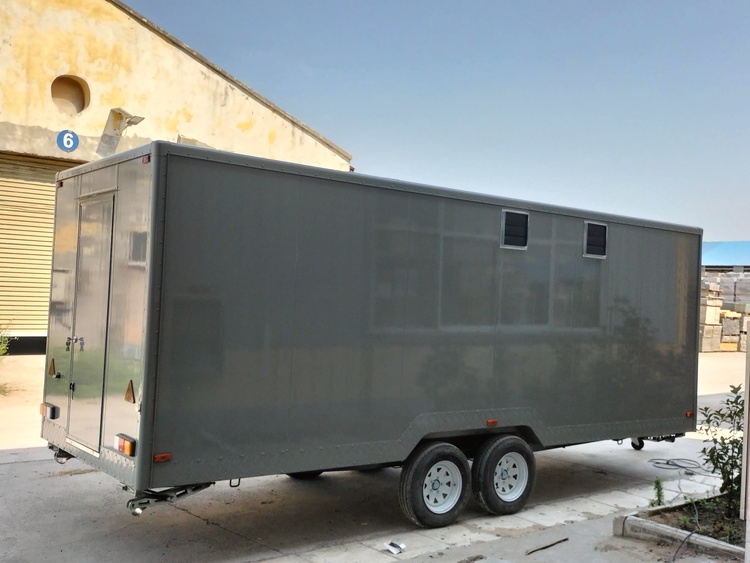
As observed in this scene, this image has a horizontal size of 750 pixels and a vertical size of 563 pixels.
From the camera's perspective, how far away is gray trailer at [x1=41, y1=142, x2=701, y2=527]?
562cm

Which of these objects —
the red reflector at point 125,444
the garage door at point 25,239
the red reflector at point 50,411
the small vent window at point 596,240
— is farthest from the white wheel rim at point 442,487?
the garage door at point 25,239

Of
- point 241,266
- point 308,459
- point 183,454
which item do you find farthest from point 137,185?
point 308,459

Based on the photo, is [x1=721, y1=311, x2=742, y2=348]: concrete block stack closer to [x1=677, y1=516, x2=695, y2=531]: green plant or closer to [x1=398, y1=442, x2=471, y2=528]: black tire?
[x1=677, y1=516, x2=695, y2=531]: green plant

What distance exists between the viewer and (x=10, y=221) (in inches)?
612

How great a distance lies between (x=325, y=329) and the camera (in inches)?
250

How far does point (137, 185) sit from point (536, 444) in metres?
4.92

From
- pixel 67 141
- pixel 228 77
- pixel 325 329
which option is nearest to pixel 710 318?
pixel 228 77

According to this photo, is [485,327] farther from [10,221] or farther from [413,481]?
[10,221]

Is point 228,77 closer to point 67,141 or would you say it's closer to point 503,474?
point 67,141

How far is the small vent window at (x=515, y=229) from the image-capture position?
7.67m

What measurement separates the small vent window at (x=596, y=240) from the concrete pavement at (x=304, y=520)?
2802 mm

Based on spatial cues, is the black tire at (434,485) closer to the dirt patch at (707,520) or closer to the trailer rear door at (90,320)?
the dirt patch at (707,520)

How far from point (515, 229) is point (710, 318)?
22.6m

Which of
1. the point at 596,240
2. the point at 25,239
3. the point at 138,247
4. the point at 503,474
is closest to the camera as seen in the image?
the point at 138,247
